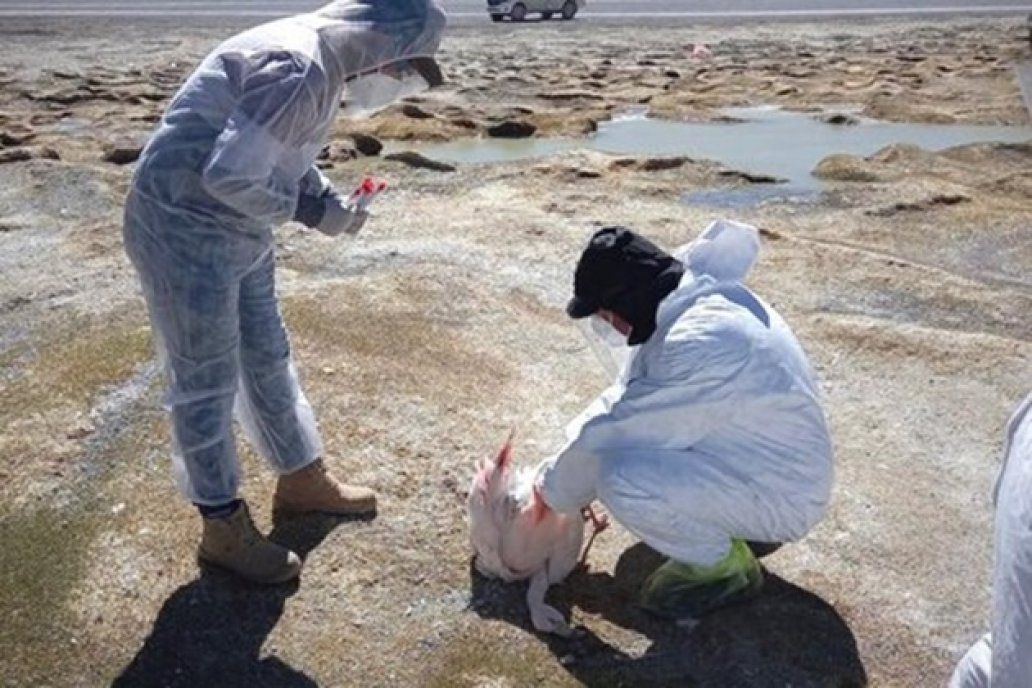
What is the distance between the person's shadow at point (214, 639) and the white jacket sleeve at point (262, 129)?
126cm

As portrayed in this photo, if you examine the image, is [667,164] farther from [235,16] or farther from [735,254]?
[235,16]

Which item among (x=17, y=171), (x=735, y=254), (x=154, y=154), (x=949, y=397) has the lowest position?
(x=17, y=171)

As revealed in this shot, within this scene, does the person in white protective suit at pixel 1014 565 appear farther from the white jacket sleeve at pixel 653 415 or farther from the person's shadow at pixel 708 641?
the person's shadow at pixel 708 641

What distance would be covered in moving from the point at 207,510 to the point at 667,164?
6948 mm

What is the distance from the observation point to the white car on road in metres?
23.3

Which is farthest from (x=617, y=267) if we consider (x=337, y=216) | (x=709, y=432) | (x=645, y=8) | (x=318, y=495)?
(x=645, y=8)

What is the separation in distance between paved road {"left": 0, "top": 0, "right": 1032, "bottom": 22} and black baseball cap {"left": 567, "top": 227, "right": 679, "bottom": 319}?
20715mm

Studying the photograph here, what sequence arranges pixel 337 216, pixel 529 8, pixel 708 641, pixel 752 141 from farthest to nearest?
pixel 529 8
pixel 752 141
pixel 337 216
pixel 708 641

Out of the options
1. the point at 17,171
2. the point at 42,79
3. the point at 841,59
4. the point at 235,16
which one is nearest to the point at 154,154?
the point at 17,171

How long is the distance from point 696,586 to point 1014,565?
5.52 ft

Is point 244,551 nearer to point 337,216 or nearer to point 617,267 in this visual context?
point 337,216

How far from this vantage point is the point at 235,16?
23359 mm

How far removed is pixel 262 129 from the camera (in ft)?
10.0

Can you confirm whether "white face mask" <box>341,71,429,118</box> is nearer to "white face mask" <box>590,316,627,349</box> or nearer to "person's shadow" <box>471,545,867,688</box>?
"white face mask" <box>590,316,627,349</box>
